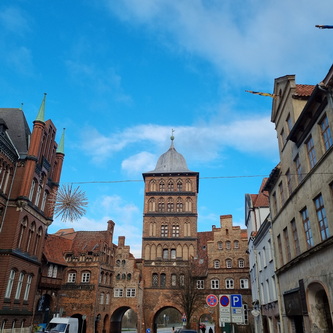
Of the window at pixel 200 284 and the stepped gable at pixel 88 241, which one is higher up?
the stepped gable at pixel 88 241

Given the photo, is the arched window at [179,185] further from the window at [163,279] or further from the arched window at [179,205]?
the window at [163,279]

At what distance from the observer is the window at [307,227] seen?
14.8 meters

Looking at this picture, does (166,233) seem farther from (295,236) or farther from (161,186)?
(295,236)

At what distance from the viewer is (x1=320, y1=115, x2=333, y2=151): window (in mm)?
12688

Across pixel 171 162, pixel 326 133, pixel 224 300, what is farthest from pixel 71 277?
pixel 326 133

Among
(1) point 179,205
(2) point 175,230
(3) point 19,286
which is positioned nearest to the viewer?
(3) point 19,286

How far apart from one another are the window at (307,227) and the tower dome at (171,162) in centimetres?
4478

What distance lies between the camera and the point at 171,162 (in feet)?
207

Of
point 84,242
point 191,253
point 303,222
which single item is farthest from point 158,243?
point 303,222

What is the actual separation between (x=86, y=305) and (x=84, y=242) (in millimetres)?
9217

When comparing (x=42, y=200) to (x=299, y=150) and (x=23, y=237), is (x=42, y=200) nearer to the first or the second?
(x=23, y=237)

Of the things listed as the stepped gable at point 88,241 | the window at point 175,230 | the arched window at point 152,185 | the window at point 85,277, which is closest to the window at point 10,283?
the window at point 85,277

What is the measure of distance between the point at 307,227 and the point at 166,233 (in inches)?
1605

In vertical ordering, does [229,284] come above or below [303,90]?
below
